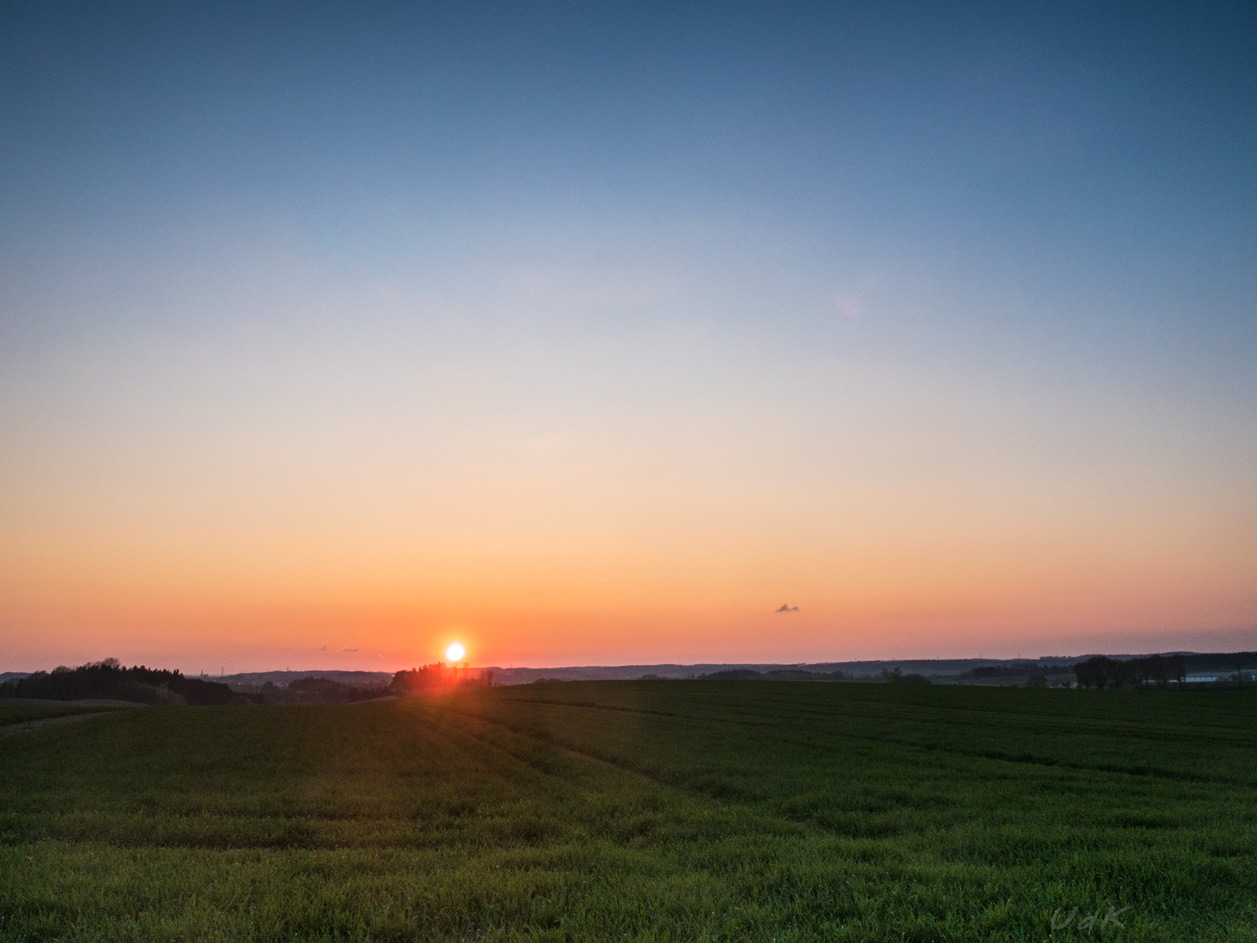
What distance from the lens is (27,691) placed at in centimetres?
13450

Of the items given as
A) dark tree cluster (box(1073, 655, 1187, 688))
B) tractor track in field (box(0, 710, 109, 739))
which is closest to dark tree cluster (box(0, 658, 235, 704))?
tractor track in field (box(0, 710, 109, 739))

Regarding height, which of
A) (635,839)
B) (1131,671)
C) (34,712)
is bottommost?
(1131,671)

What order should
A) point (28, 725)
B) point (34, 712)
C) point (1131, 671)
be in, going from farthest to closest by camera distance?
point (1131, 671)
point (34, 712)
point (28, 725)

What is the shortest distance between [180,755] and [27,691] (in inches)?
5772

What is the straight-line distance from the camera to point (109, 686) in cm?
13712

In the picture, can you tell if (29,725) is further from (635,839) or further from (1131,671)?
(1131,671)

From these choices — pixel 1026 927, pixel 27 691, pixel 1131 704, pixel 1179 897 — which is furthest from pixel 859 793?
pixel 27 691

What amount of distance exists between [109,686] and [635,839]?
163 meters

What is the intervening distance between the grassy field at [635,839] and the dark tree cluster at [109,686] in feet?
413

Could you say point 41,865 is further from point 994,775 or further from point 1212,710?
point 1212,710

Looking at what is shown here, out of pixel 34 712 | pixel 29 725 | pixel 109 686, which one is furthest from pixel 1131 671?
pixel 109 686

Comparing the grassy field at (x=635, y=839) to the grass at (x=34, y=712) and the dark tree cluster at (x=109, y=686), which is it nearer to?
the grass at (x=34, y=712)

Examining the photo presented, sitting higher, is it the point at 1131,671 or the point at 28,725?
the point at 28,725

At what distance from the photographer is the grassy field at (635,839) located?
22.3 ft
